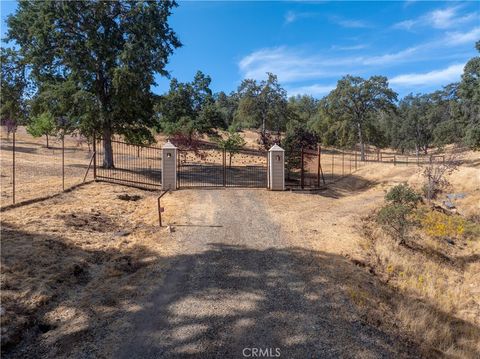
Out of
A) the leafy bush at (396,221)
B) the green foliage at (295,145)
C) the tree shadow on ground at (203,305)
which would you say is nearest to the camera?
the tree shadow on ground at (203,305)

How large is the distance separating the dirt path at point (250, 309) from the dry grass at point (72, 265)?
63cm

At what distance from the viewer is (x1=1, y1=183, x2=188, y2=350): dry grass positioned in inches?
233

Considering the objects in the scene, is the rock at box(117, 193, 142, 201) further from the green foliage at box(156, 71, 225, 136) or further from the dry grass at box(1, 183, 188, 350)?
the green foliage at box(156, 71, 225, 136)

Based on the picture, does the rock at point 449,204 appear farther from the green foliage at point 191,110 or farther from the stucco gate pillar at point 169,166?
the green foliage at point 191,110

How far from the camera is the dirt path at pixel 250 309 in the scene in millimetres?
5352

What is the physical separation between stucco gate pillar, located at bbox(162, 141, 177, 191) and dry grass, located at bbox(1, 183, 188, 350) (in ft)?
16.4

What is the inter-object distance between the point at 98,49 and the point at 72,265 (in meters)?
17.0

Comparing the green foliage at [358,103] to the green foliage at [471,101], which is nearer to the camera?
the green foliage at [471,101]

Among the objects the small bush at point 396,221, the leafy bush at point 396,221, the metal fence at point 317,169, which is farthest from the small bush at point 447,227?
the metal fence at point 317,169

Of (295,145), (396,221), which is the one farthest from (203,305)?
Result: (295,145)

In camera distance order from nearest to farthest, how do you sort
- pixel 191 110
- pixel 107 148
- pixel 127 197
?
pixel 127 197, pixel 107 148, pixel 191 110

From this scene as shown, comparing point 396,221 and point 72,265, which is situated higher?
point 396,221

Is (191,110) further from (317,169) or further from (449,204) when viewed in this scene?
(449,204)

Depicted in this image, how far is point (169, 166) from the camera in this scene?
58.4 ft
